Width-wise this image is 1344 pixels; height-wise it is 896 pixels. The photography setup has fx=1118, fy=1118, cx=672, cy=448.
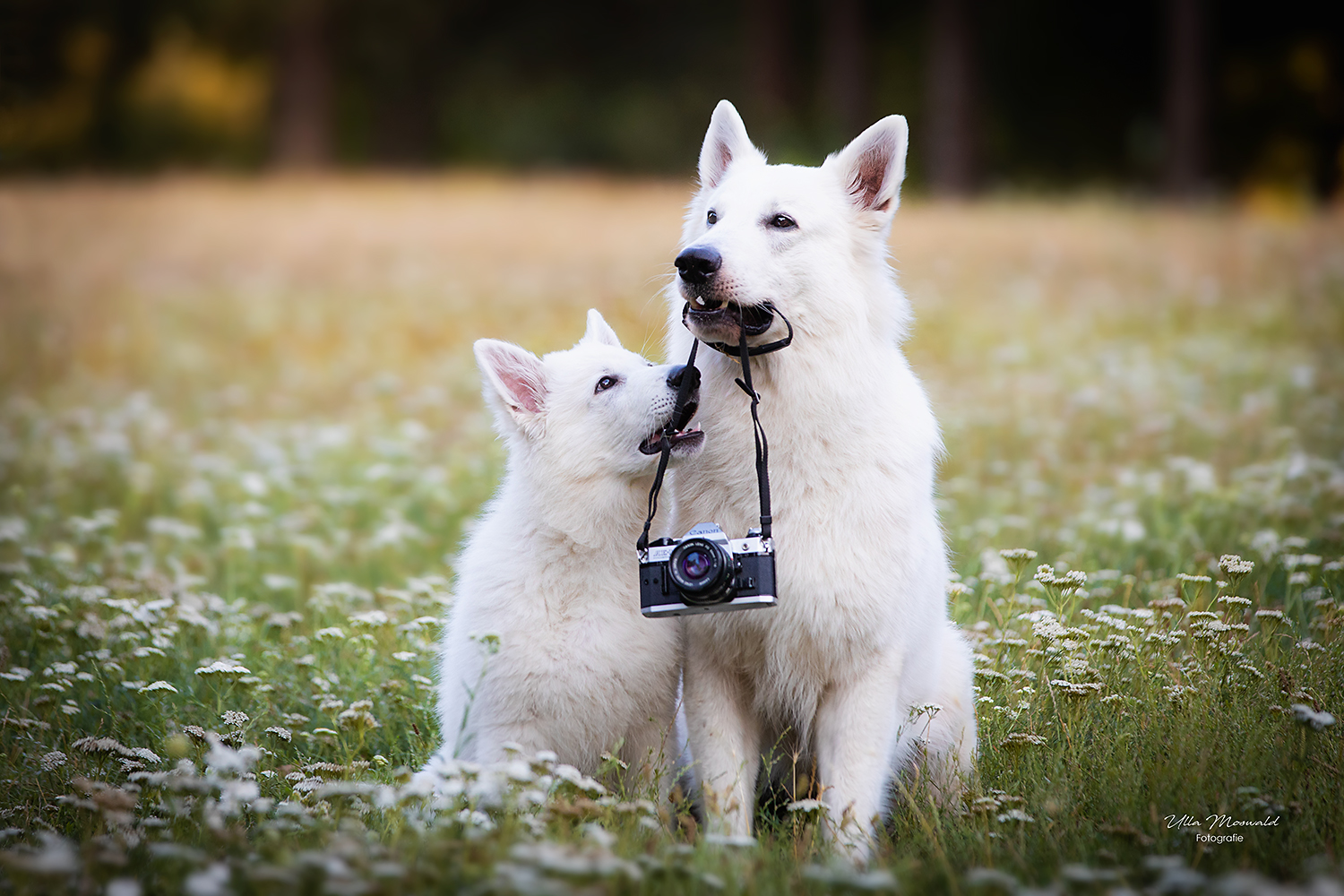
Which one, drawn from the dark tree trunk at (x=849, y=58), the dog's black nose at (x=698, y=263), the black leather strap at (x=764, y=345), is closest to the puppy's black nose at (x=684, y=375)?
the black leather strap at (x=764, y=345)

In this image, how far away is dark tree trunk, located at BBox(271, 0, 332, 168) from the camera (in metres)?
23.0

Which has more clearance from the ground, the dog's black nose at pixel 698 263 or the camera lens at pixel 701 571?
the dog's black nose at pixel 698 263

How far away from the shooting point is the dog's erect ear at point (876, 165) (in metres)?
3.52

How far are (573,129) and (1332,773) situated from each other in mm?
28793

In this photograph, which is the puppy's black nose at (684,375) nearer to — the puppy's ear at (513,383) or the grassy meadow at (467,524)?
the puppy's ear at (513,383)

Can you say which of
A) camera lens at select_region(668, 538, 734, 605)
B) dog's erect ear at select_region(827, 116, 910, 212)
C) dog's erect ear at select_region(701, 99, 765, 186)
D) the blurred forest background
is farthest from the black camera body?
the blurred forest background

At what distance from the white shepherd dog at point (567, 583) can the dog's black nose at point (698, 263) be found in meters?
0.42

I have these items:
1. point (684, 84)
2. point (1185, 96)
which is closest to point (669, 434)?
point (1185, 96)

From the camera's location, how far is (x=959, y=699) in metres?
3.82

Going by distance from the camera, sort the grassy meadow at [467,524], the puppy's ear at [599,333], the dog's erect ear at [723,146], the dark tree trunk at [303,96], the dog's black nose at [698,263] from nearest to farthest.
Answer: the grassy meadow at [467,524] < the dog's black nose at [698,263] < the dog's erect ear at [723,146] < the puppy's ear at [599,333] < the dark tree trunk at [303,96]

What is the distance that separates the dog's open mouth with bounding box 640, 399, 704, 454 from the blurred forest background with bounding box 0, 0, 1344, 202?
1550 centimetres

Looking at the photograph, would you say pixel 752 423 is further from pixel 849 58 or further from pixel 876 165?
pixel 849 58

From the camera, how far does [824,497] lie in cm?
345

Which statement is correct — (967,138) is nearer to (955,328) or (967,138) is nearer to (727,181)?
(955,328)
